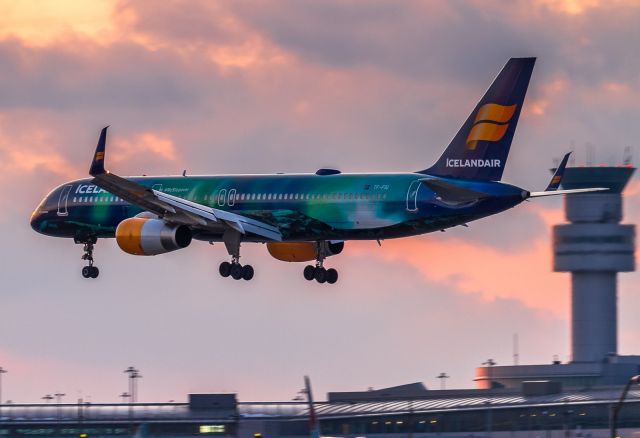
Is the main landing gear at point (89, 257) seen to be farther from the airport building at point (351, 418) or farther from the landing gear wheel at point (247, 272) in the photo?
the airport building at point (351, 418)

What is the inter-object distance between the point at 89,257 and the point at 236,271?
11.4 metres

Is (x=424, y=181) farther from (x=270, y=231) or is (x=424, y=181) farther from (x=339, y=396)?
(x=339, y=396)

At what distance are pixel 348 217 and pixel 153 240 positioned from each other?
10.8 m

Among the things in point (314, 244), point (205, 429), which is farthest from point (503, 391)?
point (314, 244)

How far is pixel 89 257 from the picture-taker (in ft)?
324

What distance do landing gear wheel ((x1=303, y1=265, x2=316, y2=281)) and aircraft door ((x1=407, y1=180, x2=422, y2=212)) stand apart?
1166 cm

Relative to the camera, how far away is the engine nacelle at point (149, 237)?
90.0m

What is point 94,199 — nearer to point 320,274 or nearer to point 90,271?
point 90,271

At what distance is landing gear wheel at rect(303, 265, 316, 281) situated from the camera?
3716 inches

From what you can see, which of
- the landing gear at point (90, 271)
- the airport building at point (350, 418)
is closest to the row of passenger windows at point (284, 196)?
the landing gear at point (90, 271)

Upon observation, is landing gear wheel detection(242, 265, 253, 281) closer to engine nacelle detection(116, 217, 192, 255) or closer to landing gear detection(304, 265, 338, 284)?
engine nacelle detection(116, 217, 192, 255)

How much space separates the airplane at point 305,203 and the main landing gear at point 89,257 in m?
0.06

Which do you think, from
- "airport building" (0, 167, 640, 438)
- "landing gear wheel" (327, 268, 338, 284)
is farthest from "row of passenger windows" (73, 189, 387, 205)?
"airport building" (0, 167, 640, 438)

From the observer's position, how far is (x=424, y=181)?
276 ft
